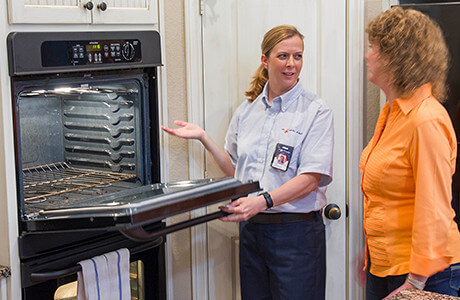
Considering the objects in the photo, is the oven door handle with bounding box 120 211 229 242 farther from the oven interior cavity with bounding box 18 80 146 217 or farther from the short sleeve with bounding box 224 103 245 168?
the short sleeve with bounding box 224 103 245 168

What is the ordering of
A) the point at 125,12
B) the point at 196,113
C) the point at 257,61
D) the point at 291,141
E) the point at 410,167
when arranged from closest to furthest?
the point at 410,167
the point at 125,12
the point at 291,141
the point at 196,113
the point at 257,61

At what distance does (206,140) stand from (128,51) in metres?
0.52

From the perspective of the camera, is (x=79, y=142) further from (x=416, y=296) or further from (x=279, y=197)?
(x=416, y=296)

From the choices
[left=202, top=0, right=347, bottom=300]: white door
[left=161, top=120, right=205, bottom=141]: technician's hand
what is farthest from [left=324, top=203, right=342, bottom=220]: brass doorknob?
[left=161, top=120, right=205, bottom=141]: technician's hand

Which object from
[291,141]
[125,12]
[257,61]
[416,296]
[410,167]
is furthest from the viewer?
[257,61]

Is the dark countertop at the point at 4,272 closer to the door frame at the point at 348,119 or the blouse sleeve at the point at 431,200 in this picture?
the door frame at the point at 348,119

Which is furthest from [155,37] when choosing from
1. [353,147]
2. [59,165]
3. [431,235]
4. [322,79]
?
[431,235]

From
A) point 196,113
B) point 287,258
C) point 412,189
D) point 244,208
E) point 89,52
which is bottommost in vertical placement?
point 287,258

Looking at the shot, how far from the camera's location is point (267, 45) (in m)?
2.65

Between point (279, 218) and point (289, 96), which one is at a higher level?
point (289, 96)

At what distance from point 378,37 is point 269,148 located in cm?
68

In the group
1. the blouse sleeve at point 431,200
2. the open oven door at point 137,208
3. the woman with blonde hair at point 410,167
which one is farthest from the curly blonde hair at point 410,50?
the open oven door at point 137,208

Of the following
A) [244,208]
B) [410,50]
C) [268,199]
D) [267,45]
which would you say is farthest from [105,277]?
[410,50]

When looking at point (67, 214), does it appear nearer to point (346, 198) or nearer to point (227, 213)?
point (227, 213)
